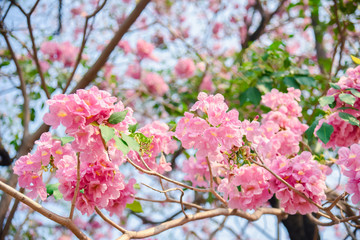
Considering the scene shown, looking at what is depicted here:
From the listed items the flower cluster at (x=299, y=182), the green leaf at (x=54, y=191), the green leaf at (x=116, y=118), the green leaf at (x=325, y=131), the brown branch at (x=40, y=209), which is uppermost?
the green leaf at (x=325, y=131)

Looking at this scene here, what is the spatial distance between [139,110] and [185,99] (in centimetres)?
63

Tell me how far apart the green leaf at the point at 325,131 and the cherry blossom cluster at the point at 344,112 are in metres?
0.06

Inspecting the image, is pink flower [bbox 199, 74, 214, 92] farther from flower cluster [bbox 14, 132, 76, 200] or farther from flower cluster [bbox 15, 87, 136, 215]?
flower cluster [bbox 14, 132, 76, 200]

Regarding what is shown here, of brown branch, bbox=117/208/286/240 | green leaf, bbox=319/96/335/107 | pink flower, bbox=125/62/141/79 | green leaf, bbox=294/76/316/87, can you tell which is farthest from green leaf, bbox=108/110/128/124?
pink flower, bbox=125/62/141/79

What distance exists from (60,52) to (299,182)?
2741 millimetres

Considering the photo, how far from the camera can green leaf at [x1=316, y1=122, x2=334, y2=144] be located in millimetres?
1271

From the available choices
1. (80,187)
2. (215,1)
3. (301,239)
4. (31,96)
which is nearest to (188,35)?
(215,1)

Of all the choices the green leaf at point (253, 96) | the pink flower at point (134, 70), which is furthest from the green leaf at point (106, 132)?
the pink flower at point (134, 70)

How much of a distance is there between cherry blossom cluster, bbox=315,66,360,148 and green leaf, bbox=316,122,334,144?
→ 6cm

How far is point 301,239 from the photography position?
215cm

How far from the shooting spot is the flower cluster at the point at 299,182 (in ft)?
3.66

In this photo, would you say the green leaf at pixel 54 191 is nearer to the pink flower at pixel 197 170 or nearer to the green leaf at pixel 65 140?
the green leaf at pixel 65 140

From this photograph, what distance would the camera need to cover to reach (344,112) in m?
1.31

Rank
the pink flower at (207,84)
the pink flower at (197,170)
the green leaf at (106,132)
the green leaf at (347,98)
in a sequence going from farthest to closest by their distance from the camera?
the pink flower at (207,84), the pink flower at (197,170), the green leaf at (347,98), the green leaf at (106,132)
